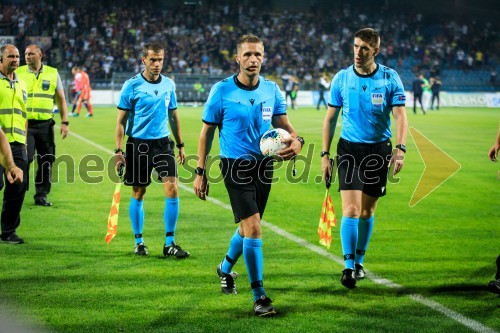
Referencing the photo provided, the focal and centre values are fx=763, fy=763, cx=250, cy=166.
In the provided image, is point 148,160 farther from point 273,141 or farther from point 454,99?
point 454,99

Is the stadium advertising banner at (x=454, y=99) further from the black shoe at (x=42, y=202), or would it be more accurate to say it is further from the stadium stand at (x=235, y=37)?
the black shoe at (x=42, y=202)

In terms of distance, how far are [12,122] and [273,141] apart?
370 cm

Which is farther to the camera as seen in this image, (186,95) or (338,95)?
(186,95)

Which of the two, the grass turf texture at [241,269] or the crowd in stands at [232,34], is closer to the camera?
the grass turf texture at [241,269]

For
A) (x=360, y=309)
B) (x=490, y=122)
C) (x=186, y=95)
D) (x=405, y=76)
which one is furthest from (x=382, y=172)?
(x=405, y=76)

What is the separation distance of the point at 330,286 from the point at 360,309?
0.79 m

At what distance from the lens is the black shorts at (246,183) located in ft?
20.4

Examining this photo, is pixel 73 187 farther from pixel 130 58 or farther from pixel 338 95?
pixel 130 58

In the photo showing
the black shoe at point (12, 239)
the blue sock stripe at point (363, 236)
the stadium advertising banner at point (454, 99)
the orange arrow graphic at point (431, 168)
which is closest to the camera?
the blue sock stripe at point (363, 236)

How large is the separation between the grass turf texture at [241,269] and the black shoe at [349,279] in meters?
0.10

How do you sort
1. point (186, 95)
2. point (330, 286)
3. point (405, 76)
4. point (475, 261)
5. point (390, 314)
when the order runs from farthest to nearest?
point (405, 76), point (186, 95), point (475, 261), point (330, 286), point (390, 314)

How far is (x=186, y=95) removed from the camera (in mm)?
46031

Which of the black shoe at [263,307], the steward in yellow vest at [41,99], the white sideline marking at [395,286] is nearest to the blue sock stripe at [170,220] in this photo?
the white sideline marking at [395,286]

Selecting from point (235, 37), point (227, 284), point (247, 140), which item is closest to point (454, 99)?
point (235, 37)
